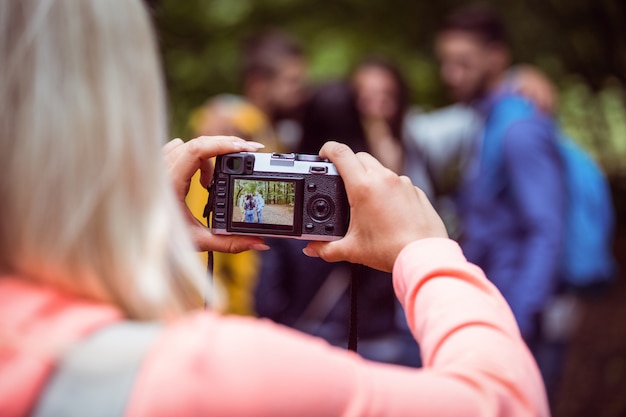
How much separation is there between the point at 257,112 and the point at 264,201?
2.72 metres

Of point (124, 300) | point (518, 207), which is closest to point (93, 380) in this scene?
point (124, 300)

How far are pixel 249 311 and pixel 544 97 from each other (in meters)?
1.77

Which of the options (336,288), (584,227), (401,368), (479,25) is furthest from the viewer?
(479,25)

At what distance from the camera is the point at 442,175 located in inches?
180

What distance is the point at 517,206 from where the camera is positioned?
3271 mm

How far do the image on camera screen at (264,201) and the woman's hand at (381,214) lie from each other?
19 cm

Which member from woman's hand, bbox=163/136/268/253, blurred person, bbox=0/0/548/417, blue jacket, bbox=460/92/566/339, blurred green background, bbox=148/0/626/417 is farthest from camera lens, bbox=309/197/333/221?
blurred green background, bbox=148/0/626/417

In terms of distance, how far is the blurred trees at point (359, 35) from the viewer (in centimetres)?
728

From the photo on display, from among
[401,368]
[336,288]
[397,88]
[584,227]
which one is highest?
[397,88]

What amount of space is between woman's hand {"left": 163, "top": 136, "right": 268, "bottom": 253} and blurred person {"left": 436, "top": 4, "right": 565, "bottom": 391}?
1961 mm

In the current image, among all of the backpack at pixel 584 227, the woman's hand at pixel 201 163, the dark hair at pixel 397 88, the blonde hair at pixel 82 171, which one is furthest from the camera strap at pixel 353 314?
the dark hair at pixel 397 88

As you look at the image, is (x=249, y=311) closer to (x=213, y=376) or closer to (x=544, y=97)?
(x=544, y=97)

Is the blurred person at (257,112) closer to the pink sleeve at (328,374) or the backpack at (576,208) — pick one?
the backpack at (576,208)

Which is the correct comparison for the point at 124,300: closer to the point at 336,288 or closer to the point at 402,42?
the point at 336,288
